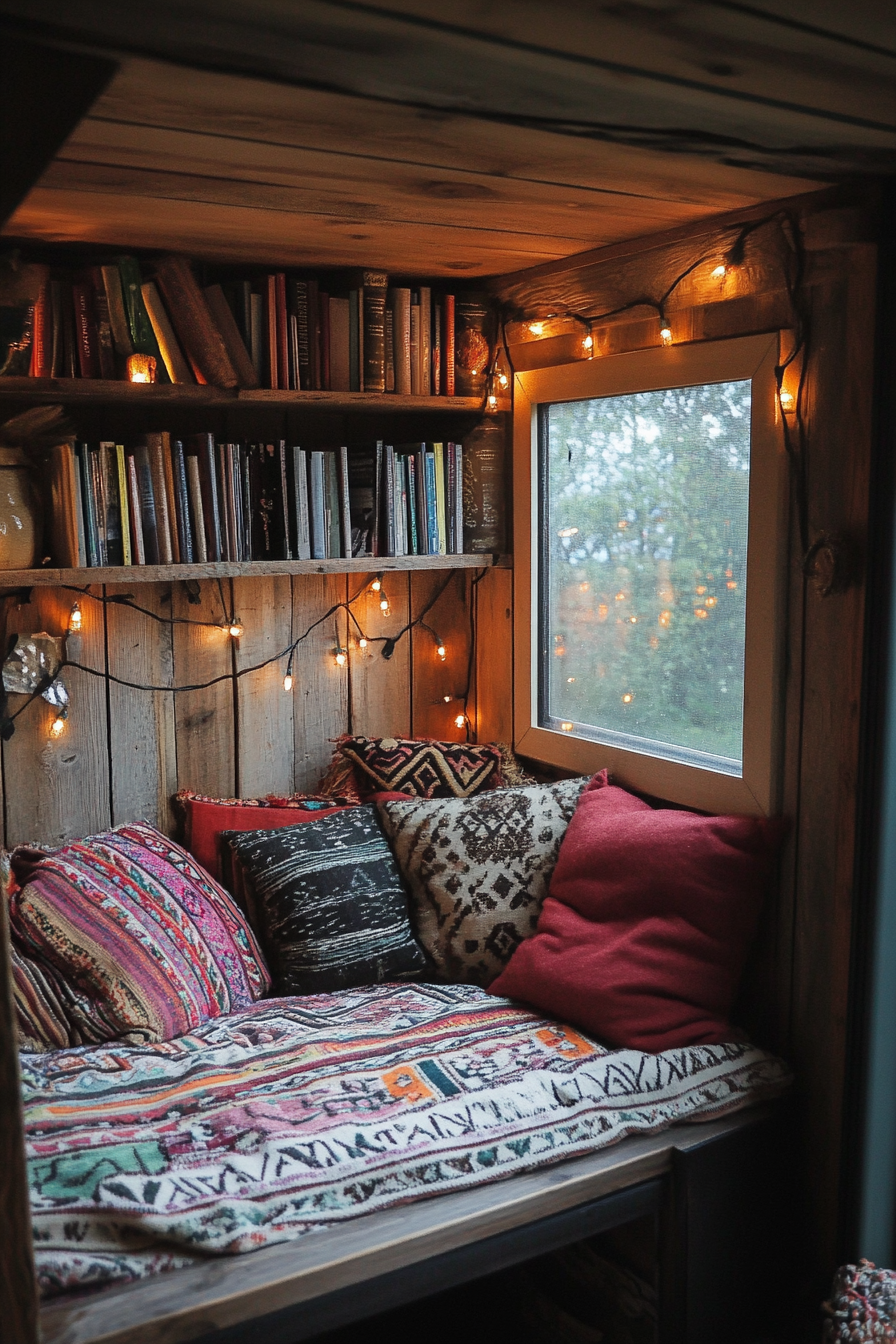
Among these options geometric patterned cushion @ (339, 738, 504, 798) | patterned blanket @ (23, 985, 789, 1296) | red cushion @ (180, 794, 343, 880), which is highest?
geometric patterned cushion @ (339, 738, 504, 798)

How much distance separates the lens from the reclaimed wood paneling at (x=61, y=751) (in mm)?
2621

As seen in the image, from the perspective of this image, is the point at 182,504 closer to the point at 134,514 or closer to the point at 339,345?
the point at 134,514

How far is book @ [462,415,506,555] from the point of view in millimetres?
3033

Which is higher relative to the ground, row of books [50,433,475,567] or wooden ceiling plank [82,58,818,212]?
wooden ceiling plank [82,58,818,212]

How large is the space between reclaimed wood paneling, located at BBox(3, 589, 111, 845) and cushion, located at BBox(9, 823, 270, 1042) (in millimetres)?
146

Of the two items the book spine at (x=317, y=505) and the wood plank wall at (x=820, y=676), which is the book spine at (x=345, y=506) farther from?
the wood plank wall at (x=820, y=676)

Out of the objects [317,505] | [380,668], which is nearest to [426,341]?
[317,505]

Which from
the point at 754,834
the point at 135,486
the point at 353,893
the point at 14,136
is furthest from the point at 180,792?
the point at 14,136

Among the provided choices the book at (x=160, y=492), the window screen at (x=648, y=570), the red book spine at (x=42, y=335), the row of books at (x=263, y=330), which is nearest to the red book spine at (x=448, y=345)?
the row of books at (x=263, y=330)

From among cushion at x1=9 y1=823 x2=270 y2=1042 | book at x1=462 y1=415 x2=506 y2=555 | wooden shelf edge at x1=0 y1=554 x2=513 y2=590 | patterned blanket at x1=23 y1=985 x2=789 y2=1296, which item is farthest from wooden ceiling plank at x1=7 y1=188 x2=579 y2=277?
patterned blanket at x1=23 y1=985 x2=789 y2=1296

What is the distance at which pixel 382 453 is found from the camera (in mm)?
2869

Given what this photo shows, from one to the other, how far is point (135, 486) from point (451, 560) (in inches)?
33.4

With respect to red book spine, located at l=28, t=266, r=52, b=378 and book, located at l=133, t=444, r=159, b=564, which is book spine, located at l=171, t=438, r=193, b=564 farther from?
red book spine, located at l=28, t=266, r=52, b=378

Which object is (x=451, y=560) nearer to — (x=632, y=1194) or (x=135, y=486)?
(x=135, y=486)
